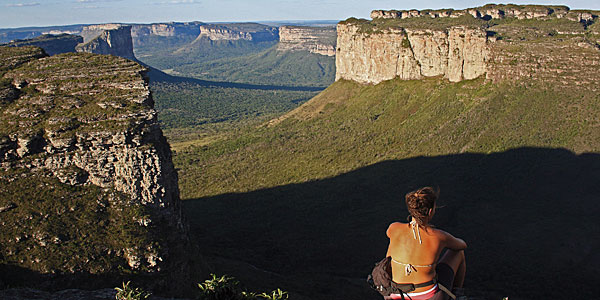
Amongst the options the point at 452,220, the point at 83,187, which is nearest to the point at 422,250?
the point at 83,187

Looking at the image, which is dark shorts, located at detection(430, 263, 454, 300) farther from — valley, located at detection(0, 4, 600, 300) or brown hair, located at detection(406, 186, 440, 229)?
valley, located at detection(0, 4, 600, 300)


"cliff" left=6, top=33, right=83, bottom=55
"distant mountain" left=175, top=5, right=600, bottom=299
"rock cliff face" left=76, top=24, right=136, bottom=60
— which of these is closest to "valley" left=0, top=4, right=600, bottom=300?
"distant mountain" left=175, top=5, right=600, bottom=299

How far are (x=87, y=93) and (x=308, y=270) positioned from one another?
2046cm

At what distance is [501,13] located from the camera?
7956 centimetres

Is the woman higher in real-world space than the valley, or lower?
higher

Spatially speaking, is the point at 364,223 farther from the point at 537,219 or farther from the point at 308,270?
the point at 537,219

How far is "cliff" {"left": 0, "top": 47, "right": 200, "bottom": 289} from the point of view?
23734mm

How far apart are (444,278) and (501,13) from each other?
81959 mm

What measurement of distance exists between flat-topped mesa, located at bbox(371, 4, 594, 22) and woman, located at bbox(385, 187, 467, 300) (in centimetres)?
7188

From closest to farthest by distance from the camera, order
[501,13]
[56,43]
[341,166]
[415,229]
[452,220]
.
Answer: [415,229], [452,220], [341,166], [501,13], [56,43]

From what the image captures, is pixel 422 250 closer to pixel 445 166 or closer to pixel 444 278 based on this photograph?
pixel 444 278

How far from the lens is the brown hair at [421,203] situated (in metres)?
7.14

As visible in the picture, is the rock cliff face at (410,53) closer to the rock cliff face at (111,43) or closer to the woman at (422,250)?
the woman at (422,250)

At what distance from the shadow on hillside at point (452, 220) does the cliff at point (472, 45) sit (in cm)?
1227
